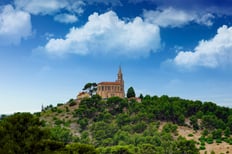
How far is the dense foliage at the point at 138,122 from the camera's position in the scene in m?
106

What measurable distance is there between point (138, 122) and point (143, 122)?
290 centimetres

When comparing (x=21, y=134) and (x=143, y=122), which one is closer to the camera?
(x=21, y=134)

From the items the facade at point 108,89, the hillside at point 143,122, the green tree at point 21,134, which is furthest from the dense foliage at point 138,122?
the green tree at point 21,134

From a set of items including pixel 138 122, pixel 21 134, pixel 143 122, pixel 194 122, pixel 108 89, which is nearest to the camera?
pixel 21 134

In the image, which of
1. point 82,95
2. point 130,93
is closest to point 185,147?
point 130,93

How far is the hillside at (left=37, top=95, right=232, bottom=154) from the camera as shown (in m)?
111

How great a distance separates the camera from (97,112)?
13975 centimetres

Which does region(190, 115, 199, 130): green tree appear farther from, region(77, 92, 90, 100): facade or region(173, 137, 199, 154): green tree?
region(77, 92, 90, 100): facade

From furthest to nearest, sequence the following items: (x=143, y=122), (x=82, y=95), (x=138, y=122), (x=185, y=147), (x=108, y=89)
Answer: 1. (x=82, y=95)
2. (x=108, y=89)
3. (x=138, y=122)
4. (x=143, y=122)
5. (x=185, y=147)

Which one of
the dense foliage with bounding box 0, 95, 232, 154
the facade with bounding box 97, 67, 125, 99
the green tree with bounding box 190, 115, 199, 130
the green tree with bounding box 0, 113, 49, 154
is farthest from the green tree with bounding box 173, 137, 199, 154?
the facade with bounding box 97, 67, 125, 99

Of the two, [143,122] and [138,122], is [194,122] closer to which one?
[143,122]

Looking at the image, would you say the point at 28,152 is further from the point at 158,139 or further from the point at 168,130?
the point at 168,130

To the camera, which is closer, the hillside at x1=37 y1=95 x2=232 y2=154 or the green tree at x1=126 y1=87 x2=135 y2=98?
the hillside at x1=37 y1=95 x2=232 y2=154

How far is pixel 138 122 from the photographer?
12606 cm
